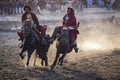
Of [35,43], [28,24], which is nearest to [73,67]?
[35,43]

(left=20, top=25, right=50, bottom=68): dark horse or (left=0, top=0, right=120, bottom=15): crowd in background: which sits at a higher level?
(left=20, top=25, right=50, bottom=68): dark horse

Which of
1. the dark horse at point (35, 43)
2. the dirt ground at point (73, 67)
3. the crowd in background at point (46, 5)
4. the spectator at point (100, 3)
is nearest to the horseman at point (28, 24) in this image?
→ the dark horse at point (35, 43)

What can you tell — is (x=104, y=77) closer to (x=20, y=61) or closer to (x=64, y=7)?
(x=20, y=61)

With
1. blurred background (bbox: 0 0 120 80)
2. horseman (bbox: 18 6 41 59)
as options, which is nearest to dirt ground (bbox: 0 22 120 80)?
blurred background (bbox: 0 0 120 80)

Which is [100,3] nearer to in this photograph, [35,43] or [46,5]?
[46,5]

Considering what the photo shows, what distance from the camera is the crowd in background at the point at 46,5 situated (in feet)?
103

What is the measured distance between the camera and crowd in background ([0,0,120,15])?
31250 millimetres

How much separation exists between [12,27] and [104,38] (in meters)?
9.04

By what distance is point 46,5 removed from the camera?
32.9 metres

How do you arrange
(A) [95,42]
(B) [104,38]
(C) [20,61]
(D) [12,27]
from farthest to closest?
(D) [12,27]
(B) [104,38]
(A) [95,42]
(C) [20,61]

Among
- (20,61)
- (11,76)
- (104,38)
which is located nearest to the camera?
(11,76)

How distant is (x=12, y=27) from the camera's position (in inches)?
1184

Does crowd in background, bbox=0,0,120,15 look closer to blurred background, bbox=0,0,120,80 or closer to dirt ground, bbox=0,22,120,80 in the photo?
blurred background, bbox=0,0,120,80

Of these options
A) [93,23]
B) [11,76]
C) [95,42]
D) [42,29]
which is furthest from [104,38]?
[11,76]
